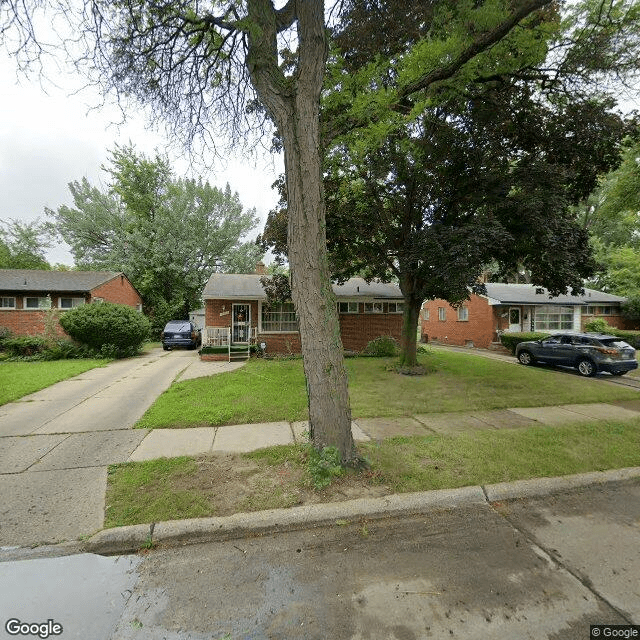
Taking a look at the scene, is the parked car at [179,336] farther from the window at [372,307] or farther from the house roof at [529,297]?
the house roof at [529,297]

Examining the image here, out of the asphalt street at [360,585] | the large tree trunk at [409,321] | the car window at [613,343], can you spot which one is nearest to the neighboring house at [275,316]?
the large tree trunk at [409,321]

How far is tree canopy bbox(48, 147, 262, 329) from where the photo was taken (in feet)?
85.9

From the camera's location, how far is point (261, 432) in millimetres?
5609

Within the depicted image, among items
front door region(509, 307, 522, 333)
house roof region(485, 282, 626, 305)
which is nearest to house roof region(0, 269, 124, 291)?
house roof region(485, 282, 626, 305)

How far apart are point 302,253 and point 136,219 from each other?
1107 inches

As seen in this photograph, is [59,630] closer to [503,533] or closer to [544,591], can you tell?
[544,591]

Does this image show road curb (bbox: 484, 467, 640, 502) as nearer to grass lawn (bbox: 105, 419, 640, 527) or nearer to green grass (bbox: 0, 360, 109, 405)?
grass lawn (bbox: 105, 419, 640, 527)

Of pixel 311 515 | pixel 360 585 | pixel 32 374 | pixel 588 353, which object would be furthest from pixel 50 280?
pixel 588 353

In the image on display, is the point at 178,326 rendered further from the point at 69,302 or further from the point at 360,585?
the point at 360,585

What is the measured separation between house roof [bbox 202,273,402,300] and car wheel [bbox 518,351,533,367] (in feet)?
19.6

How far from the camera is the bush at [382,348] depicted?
16031mm

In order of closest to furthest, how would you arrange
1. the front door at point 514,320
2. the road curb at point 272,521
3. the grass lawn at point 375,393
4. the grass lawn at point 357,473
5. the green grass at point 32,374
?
the road curb at point 272,521 < the grass lawn at point 357,473 < the grass lawn at point 375,393 < the green grass at point 32,374 < the front door at point 514,320

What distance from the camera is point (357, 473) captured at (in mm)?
3992

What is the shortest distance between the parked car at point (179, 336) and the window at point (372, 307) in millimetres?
10704
